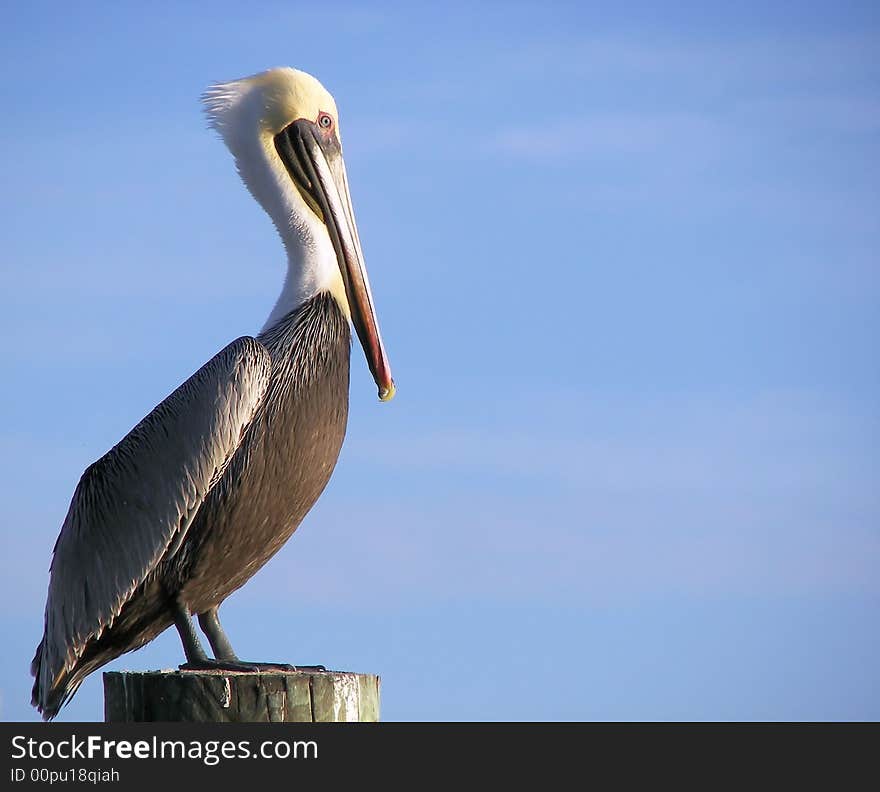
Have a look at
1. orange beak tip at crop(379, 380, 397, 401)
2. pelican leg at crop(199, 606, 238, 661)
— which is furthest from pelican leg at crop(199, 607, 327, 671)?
orange beak tip at crop(379, 380, 397, 401)

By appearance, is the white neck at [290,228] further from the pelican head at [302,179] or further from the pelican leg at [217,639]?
the pelican leg at [217,639]

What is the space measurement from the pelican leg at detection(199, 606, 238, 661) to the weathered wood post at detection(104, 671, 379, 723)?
123 centimetres

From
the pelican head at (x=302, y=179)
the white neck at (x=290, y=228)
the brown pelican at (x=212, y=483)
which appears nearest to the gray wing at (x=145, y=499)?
the brown pelican at (x=212, y=483)

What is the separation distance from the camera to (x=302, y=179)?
761 centimetres

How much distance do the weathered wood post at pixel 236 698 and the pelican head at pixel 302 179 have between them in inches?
89.0

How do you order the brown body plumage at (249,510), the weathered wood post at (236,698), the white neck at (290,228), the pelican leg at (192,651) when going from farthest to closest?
the white neck at (290,228)
the brown body plumage at (249,510)
the pelican leg at (192,651)
the weathered wood post at (236,698)

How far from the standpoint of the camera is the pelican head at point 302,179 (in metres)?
7.40

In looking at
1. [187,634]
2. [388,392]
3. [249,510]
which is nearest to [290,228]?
[388,392]

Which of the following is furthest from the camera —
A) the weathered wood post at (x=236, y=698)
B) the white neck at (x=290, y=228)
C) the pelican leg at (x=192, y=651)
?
the white neck at (x=290, y=228)

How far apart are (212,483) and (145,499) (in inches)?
14.8

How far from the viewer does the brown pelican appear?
673cm

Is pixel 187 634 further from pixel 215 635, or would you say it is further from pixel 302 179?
pixel 302 179

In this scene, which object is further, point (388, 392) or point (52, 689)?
point (388, 392)
